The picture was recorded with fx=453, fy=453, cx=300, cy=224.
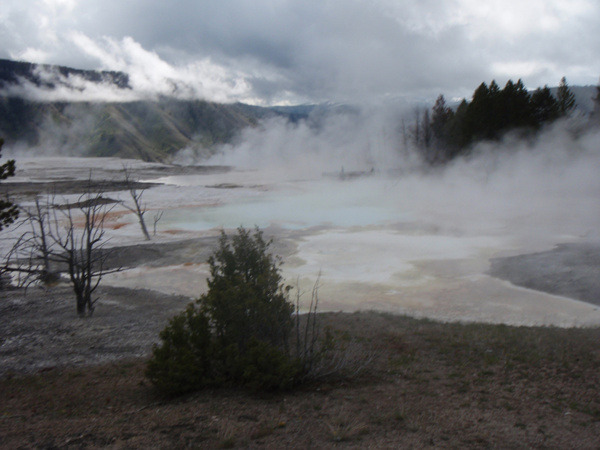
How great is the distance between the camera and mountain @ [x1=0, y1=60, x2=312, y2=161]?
11650cm

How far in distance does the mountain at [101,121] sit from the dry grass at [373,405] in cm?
11090

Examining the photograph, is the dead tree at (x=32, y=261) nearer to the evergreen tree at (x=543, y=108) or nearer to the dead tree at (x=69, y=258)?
the dead tree at (x=69, y=258)

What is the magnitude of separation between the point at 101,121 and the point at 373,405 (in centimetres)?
13901

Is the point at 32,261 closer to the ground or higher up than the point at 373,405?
closer to the ground

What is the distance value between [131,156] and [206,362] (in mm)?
111349

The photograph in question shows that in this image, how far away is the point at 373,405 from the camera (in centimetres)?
623

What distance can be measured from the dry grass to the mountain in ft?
364

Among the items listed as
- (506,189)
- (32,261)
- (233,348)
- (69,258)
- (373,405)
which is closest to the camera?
(373,405)

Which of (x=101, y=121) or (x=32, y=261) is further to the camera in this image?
(x=101, y=121)

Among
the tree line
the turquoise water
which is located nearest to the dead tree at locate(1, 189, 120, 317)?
the turquoise water

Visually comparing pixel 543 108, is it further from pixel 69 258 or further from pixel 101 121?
pixel 101 121

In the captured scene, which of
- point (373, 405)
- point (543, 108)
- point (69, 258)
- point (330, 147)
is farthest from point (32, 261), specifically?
point (330, 147)

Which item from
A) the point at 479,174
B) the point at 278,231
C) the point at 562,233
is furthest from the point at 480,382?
the point at 479,174

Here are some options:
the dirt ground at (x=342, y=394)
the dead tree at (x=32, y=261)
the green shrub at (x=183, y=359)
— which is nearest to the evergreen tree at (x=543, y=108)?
the dirt ground at (x=342, y=394)
